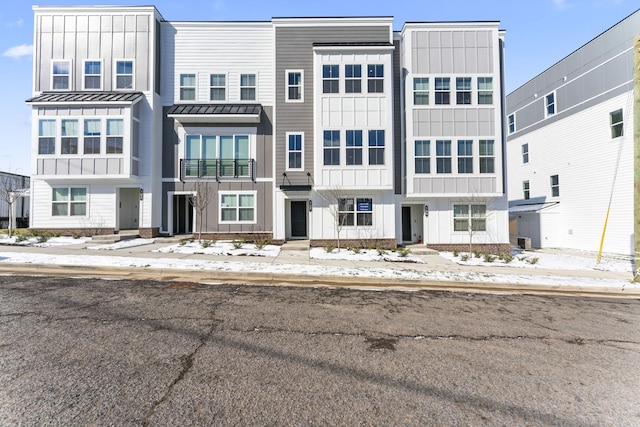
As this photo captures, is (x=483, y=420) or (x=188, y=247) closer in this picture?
(x=483, y=420)

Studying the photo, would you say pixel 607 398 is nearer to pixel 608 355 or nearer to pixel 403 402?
pixel 608 355

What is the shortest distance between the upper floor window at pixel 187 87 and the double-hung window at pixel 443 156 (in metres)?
14.4

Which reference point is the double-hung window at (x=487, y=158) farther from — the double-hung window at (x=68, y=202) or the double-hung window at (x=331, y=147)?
the double-hung window at (x=68, y=202)

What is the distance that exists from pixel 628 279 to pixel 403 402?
12.6 m

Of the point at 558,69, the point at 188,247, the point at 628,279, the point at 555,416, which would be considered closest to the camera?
the point at 555,416

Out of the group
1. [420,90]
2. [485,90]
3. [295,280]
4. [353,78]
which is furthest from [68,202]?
[485,90]

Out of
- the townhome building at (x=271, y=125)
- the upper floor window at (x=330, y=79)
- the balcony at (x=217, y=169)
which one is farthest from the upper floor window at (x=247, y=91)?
the upper floor window at (x=330, y=79)

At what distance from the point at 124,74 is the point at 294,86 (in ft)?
32.1

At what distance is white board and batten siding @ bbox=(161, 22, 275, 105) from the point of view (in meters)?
17.9

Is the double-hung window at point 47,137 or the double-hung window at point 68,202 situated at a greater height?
the double-hung window at point 47,137

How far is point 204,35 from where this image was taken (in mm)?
17922

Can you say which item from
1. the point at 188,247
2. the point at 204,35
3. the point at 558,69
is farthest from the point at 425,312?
the point at 558,69

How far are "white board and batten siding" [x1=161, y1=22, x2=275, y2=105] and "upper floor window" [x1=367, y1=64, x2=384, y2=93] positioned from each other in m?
5.75

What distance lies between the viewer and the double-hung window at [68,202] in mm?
16969
